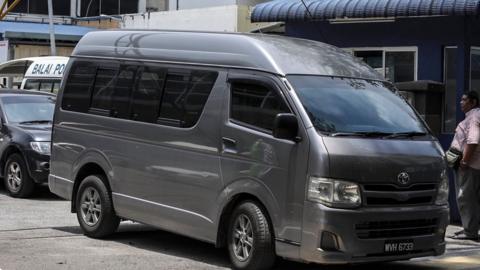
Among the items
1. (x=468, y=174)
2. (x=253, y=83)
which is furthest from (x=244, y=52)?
(x=468, y=174)

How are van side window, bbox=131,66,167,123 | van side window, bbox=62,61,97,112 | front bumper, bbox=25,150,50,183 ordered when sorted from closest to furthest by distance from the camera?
van side window, bbox=131,66,167,123 < van side window, bbox=62,61,97,112 < front bumper, bbox=25,150,50,183

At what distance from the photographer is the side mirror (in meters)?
6.87

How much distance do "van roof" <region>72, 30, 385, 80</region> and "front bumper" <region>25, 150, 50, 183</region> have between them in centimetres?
401

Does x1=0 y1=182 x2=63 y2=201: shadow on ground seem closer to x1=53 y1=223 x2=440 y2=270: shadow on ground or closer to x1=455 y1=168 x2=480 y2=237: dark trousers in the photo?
x1=53 y1=223 x2=440 y2=270: shadow on ground

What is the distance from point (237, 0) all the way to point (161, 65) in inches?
883

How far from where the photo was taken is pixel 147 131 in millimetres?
8430

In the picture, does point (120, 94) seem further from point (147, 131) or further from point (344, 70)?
point (344, 70)

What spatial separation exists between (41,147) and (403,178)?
747cm

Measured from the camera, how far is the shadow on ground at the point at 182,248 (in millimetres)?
8047

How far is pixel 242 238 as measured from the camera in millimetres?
7383

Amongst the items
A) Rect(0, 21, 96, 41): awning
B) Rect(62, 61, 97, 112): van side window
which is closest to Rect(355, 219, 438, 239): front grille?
Rect(62, 61, 97, 112): van side window

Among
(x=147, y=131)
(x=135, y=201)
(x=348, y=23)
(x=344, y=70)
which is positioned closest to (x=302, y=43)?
(x=344, y=70)

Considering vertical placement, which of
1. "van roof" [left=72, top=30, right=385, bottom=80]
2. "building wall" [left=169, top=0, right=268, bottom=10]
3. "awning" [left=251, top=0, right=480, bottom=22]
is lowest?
"van roof" [left=72, top=30, right=385, bottom=80]

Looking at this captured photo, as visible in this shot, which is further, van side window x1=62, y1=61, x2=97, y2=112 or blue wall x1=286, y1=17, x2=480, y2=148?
blue wall x1=286, y1=17, x2=480, y2=148
